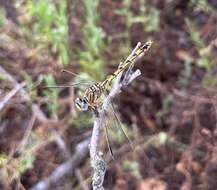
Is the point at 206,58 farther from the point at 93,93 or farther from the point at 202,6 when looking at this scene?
the point at 93,93

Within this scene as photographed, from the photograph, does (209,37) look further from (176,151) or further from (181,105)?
(176,151)

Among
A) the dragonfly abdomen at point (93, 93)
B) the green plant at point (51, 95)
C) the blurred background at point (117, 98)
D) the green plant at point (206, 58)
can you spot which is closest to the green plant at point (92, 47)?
the blurred background at point (117, 98)

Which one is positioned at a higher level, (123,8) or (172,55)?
(123,8)

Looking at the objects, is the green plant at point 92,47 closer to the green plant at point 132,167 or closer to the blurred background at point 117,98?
the blurred background at point 117,98

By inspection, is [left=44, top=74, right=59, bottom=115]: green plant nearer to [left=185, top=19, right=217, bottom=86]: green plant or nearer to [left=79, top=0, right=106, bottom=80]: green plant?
[left=79, top=0, right=106, bottom=80]: green plant

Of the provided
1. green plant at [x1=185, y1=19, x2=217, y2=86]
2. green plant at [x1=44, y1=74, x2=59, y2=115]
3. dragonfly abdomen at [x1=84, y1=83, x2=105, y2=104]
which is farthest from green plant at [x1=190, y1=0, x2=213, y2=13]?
dragonfly abdomen at [x1=84, y1=83, x2=105, y2=104]

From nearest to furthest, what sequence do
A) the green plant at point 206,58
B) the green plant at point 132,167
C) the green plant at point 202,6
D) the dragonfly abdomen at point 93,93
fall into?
the dragonfly abdomen at point 93,93
the green plant at point 132,167
the green plant at point 206,58
the green plant at point 202,6

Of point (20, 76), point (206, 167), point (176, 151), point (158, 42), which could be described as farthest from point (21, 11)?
point (206, 167)

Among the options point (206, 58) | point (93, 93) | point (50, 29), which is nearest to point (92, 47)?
point (50, 29)
